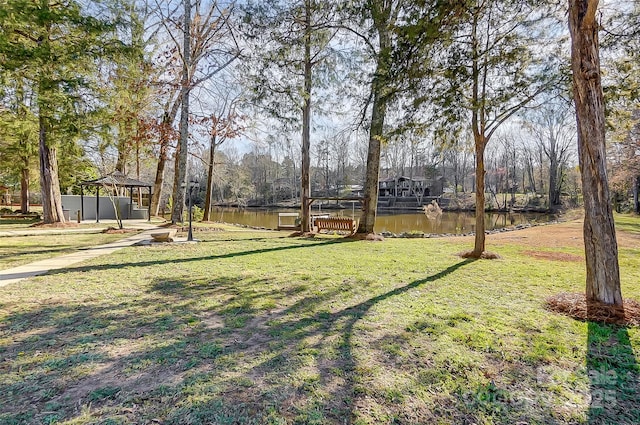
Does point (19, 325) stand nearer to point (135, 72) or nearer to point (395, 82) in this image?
point (395, 82)

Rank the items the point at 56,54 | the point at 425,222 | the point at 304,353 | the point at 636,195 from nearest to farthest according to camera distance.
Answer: the point at 304,353, the point at 56,54, the point at 636,195, the point at 425,222

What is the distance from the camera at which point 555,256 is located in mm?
7090

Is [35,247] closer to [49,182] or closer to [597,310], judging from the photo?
[49,182]

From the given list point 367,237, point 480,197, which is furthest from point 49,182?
point 480,197

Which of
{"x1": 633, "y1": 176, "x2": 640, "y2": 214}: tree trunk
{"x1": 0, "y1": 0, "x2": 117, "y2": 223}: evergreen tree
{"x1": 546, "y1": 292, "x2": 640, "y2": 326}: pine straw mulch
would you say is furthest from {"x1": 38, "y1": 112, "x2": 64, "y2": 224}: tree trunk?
{"x1": 633, "y1": 176, "x2": 640, "y2": 214}: tree trunk

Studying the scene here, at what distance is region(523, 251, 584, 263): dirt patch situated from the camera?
672cm

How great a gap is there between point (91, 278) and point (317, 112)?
26.2 feet

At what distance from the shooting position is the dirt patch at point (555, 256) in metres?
6.72

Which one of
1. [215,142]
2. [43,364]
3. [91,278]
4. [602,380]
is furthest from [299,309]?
[215,142]

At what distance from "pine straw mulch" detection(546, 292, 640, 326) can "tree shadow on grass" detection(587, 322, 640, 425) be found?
→ 0.17m

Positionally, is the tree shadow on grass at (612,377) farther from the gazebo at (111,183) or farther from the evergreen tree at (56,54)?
the gazebo at (111,183)

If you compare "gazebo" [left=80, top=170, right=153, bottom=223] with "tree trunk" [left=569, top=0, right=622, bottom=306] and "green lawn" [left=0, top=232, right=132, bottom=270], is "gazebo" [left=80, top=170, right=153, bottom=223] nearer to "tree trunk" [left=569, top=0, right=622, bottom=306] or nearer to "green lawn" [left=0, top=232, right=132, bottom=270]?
"green lawn" [left=0, top=232, right=132, bottom=270]

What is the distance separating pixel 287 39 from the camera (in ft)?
27.1

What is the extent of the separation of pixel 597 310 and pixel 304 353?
3.11 m
